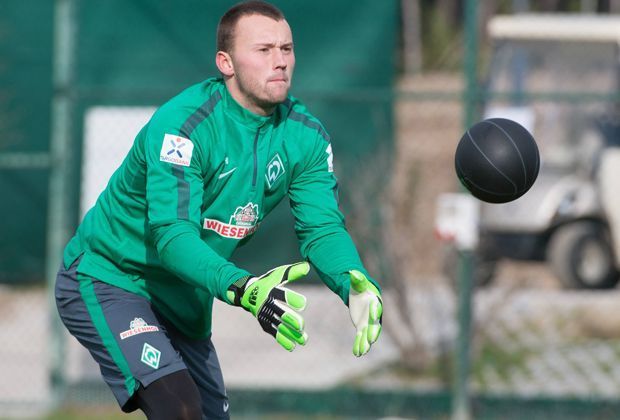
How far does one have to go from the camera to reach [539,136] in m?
8.53

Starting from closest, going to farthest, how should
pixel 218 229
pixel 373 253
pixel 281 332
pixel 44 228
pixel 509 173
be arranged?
pixel 281 332
pixel 218 229
pixel 509 173
pixel 373 253
pixel 44 228

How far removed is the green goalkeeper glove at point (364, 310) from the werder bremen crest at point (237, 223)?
2.05 ft

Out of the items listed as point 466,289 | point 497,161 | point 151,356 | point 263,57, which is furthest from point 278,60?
point 466,289

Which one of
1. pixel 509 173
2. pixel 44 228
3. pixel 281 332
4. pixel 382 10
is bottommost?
pixel 44 228

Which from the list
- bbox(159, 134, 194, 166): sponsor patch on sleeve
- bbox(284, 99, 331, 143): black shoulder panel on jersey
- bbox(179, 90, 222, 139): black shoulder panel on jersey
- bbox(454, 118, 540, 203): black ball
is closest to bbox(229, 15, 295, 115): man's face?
bbox(179, 90, 222, 139): black shoulder panel on jersey

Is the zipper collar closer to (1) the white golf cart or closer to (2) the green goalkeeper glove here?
(2) the green goalkeeper glove

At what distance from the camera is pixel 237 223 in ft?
15.7

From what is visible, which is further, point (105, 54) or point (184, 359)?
point (105, 54)

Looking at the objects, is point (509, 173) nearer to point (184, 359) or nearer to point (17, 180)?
point (184, 359)

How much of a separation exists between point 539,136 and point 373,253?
144cm

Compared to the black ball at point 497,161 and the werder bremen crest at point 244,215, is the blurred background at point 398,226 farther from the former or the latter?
the werder bremen crest at point 244,215

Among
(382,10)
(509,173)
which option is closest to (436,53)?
(382,10)

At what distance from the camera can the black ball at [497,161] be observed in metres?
5.13

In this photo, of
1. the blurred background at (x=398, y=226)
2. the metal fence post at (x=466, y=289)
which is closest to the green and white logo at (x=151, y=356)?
the blurred background at (x=398, y=226)
